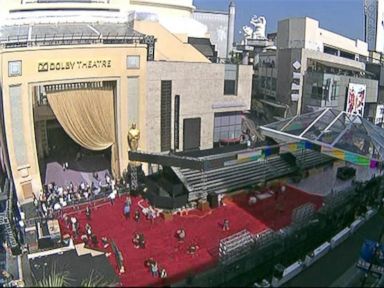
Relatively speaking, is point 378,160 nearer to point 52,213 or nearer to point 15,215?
point 52,213

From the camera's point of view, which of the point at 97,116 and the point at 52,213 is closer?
the point at 52,213

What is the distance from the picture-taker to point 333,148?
25359 mm

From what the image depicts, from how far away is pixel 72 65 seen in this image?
85.3 ft

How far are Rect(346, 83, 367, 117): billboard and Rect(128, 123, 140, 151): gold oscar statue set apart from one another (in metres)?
24.1

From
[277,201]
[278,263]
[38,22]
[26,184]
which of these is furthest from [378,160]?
[38,22]

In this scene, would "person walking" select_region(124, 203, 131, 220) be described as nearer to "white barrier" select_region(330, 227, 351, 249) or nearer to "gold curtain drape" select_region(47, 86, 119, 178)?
"gold curtain drape" select_region(47, 86, 119, 178)

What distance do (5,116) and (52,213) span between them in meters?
6.12

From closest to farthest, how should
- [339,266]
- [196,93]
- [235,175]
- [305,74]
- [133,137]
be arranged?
[339,266] < [235,175] < [133,137] < [196,93] < [305,74]

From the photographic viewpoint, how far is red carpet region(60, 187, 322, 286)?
19.1 meters

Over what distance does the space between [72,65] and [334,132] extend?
1687cm

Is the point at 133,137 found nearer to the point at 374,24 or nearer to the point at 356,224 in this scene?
the point at 356,224

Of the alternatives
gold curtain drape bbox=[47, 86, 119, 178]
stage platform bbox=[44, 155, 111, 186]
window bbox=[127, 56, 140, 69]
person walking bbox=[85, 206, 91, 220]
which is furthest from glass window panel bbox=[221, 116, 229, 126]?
person walking bbox=[85, 206, 91, 220]

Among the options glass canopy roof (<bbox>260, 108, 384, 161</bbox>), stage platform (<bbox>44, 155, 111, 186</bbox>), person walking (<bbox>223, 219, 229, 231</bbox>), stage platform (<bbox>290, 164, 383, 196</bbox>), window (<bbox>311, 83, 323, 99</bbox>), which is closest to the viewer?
person walking (<bbox>223, 219, 229, 231</bbox>)

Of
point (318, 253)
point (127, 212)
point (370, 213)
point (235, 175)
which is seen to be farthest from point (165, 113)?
point (318, 253)
